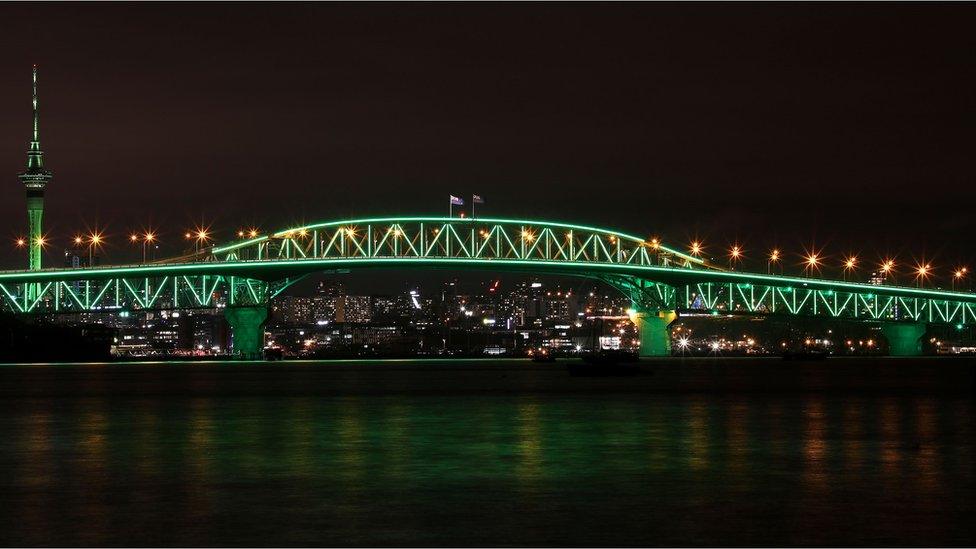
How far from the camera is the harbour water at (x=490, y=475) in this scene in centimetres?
1889

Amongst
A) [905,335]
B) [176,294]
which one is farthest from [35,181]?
[905,335]

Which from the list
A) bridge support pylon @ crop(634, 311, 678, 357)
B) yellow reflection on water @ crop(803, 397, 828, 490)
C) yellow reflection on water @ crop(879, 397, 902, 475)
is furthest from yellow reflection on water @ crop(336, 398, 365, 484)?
bridge support pylon @ crop(634, 311, 678, 357)

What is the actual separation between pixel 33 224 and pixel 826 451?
173041 millimetres

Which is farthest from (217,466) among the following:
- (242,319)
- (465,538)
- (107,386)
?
(242,319)

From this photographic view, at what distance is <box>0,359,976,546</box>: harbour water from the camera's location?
18.9 meters

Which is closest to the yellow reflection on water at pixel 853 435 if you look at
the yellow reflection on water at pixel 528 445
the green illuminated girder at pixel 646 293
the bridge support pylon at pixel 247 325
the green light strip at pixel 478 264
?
the yellow reflection on water at pixel 528 445

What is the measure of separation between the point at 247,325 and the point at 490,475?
12990 centimetres

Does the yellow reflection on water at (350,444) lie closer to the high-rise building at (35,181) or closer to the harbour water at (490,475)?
the harbour water at (490,475)

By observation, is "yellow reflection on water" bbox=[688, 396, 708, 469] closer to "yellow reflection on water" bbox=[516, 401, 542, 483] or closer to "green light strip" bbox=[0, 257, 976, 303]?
"yellow reflection on water" bbox=[516, 401, 542, 483]

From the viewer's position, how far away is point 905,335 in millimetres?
179750

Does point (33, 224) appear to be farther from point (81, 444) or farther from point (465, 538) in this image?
point (465, 538)

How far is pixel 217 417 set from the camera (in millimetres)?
43188

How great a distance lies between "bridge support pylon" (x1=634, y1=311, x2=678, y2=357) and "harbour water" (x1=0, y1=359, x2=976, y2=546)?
115 meters

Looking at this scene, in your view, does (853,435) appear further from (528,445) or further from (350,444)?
(350,444)
